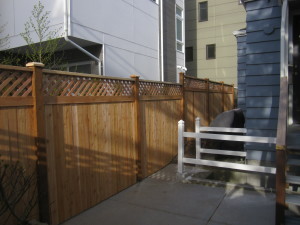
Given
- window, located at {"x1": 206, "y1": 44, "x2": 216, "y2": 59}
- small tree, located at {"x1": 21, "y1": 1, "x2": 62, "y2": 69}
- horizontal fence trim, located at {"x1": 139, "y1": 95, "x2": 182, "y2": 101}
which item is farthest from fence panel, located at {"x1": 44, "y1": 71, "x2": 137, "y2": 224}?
window, located at {"x1": 206, "y1": 44, "x2": 216, "y2": 59}

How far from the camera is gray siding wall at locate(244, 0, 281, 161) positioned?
4.75 meters

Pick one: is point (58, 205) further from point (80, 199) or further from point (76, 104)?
point (76, 104)

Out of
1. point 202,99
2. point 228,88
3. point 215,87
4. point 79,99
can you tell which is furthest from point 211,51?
point 79,99

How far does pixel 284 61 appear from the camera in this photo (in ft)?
12.7

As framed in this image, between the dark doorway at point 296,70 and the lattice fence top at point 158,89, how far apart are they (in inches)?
93.2

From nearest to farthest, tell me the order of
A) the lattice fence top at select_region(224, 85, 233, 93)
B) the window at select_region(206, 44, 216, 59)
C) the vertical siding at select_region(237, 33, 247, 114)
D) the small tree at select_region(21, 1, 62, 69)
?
the small tree at select_region(21, 1, 62, 69), the vertical siding at select_region(237, 33, 247, 114), the lattice fence top at select_region(224, 85, 233, 93), the window at select_region(206, 44, 216, 59)

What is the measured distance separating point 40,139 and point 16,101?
0.47m

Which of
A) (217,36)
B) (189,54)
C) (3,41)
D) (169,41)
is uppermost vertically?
(217,36)

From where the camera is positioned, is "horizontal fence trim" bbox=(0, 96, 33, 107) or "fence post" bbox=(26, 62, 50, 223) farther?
"fence post" bbox=(26, 62, 50, 223)

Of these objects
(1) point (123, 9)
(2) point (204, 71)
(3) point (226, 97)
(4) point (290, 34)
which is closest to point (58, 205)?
(4) point (290, 34)

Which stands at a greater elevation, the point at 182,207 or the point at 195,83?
the point at 195,83

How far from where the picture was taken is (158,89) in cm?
527

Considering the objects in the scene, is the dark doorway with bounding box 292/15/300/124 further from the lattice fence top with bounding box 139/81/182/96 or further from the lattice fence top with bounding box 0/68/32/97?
the lattice fence top with bounding box 0/68/32/97

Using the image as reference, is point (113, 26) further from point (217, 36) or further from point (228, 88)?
point (217, 36)
